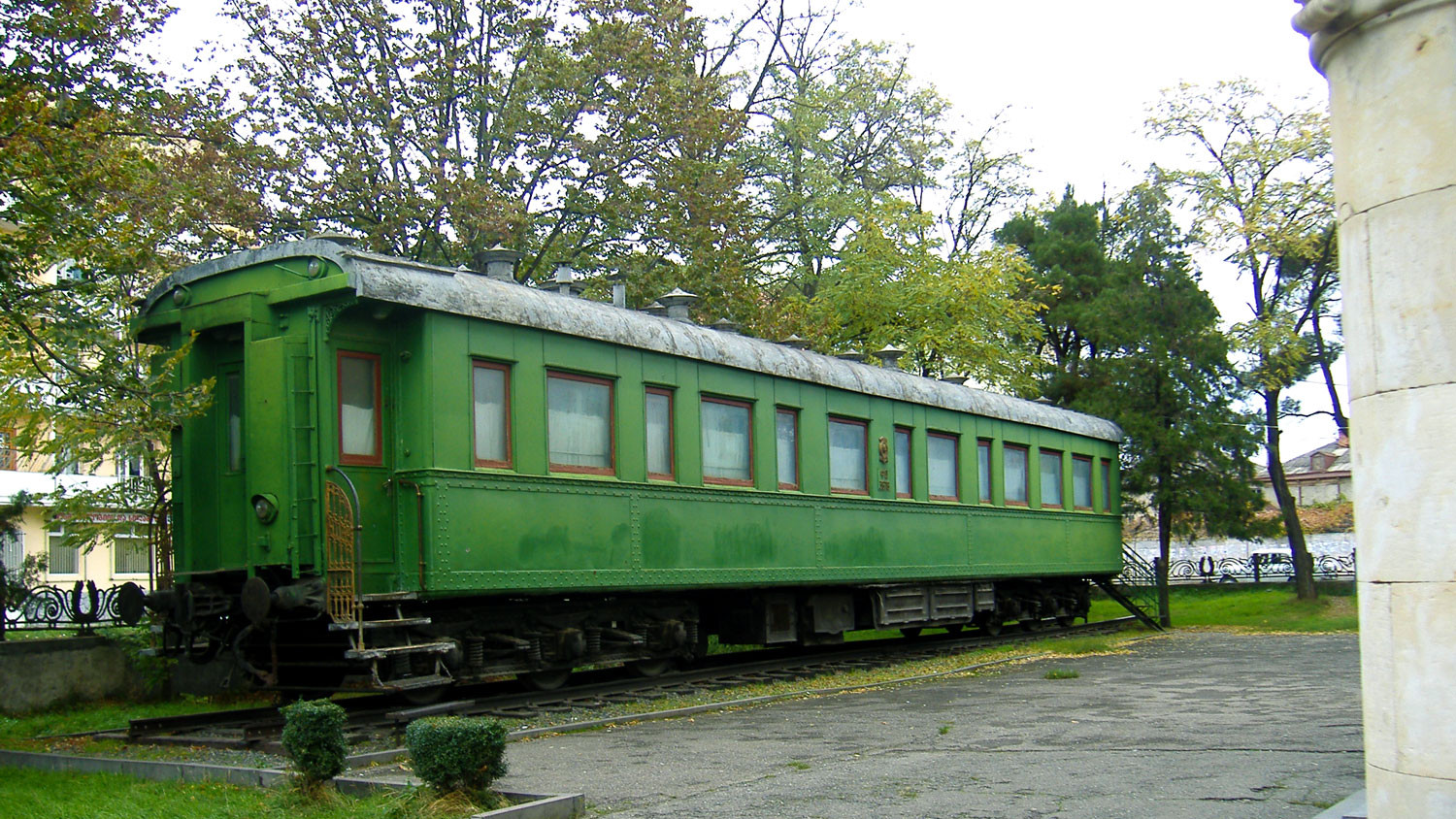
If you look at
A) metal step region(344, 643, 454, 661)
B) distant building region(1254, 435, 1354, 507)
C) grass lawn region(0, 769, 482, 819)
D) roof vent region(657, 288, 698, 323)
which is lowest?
grass lawn region(0, 769, 482, 819)

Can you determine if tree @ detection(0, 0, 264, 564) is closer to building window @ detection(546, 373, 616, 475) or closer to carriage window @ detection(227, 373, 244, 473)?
carriage window @ detection(227, 373, 244, 473)

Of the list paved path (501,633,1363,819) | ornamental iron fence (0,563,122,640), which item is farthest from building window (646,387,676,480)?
ornamental iron fence (0,563,122,640)

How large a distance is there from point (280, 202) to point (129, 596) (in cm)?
993

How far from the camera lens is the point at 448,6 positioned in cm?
2117

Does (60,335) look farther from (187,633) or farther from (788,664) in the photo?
(788,664)

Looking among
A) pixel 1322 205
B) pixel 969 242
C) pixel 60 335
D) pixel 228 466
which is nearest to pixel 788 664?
pixel 228 466

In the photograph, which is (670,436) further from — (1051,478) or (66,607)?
(1051,478)

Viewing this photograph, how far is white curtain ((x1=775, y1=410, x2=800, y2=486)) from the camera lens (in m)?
15.0

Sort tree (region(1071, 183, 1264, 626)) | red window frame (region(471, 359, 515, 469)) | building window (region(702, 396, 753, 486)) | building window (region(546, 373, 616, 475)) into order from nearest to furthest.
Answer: red window frame (region(471, 359, 515, 469)) → building window (region(546, 373, 616, 475)) → building window (region(702, 396, 753, 486)) → tree (region(1071, 183, 1264, 626))

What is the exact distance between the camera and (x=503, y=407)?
37.5 feet

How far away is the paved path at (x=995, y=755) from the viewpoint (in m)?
6.91

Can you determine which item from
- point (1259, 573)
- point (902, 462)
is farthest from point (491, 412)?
point (1259, 573)

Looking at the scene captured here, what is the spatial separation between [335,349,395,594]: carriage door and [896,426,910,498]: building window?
773 cm

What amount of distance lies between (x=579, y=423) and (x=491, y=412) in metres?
1.07
